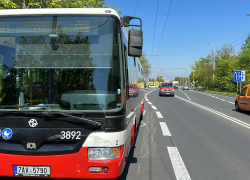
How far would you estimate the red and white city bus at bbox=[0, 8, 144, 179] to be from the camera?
10.1 ft

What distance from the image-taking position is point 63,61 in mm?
3359

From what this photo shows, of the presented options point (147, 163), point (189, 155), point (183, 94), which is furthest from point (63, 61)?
point (183, 94)

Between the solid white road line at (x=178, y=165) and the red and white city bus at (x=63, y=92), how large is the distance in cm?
122

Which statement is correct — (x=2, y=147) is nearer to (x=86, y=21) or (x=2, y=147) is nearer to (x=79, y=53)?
(x=79, y=53)

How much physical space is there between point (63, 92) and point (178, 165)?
255 centimetres

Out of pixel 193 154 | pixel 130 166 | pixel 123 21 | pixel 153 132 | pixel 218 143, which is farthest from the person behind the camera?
pixel 153 132

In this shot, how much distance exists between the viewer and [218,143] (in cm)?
624

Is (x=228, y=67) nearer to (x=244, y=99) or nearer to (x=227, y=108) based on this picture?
(x=227, y=108)

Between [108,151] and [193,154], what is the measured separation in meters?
2.76

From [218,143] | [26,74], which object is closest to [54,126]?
[26,74]

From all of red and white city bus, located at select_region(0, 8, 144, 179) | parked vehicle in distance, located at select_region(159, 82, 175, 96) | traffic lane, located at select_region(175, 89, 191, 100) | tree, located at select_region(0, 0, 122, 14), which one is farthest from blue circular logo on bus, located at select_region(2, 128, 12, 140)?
parked vehicle in distance, located at select_region(159, 82, 175, 96)

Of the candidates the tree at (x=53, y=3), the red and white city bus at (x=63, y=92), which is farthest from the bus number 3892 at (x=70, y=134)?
the tree at (x=53, y=3)

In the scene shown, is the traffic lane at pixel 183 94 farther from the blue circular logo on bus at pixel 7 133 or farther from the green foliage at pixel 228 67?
the blue circular logo on bus at pixel 7 133

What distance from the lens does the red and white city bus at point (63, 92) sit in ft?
10.1
